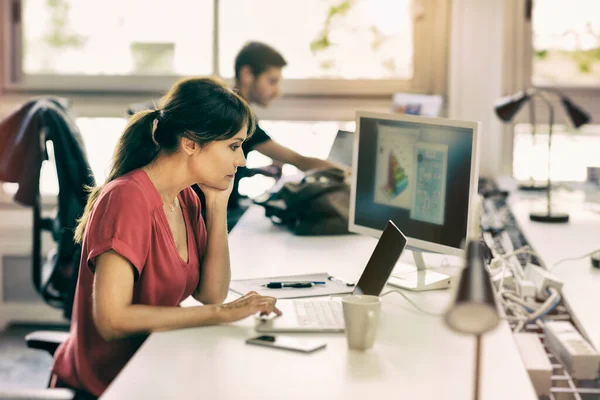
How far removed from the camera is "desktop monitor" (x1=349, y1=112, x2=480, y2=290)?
1.90 metres

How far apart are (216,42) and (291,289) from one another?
2.38 m

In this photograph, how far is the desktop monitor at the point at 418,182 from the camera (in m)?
1.90

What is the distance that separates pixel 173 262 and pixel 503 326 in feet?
2.37

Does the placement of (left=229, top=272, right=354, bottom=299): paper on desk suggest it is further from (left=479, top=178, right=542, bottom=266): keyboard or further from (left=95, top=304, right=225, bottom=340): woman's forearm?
(left=479, top=178, right=542, bottom=266): keyboard

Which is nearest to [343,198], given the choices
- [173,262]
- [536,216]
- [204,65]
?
[536,216]

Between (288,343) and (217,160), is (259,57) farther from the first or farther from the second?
(288,343)

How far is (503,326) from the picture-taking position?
5.41ft

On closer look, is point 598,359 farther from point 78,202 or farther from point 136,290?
point 78,202

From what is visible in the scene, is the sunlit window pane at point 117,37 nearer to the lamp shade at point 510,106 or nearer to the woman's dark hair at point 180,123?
the lamp shade at point 510,106

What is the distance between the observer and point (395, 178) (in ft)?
6.89

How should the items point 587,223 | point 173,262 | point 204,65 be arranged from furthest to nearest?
point 204,65 < point 587,223 < point 173,262

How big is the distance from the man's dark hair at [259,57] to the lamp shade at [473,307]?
283 centimetres

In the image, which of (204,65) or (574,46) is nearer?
(574,46)

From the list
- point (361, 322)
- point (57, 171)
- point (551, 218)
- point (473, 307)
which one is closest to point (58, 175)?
point (57, 171)
